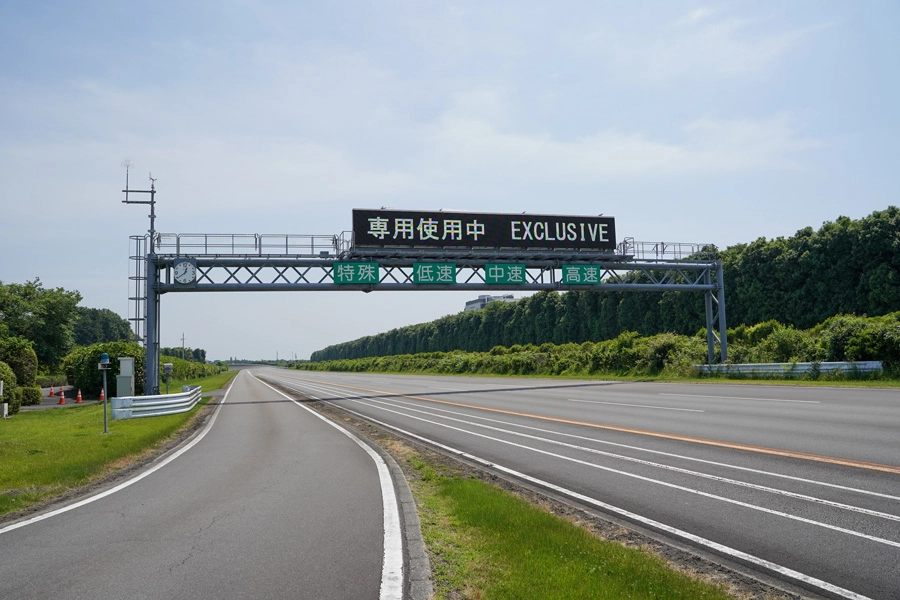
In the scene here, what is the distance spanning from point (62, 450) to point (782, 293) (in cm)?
5348

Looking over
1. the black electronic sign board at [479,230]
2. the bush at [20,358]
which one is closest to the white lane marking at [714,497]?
the black electronic sign board at [479,230]

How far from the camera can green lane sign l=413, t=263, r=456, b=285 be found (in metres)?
31.9

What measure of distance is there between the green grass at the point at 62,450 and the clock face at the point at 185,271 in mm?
8348

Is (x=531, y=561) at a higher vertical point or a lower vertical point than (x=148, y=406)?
higher

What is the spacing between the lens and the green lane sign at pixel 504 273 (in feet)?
107

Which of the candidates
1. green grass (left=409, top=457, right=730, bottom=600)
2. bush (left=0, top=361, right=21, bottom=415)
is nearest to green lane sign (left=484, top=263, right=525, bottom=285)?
bush (left=0, top=361, right=21, bottom=415)

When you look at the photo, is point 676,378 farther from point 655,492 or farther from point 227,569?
point 227,569

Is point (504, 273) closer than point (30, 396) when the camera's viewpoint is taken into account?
Yes

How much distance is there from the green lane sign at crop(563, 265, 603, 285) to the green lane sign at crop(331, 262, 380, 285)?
10.6 metres

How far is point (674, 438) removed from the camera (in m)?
11.9

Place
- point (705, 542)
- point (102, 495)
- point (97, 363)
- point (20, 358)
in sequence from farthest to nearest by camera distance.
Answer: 1. point (97, 363)
2. point (20, 358)
3. point (102, 495)
4. point (705, 542)

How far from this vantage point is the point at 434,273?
105ft

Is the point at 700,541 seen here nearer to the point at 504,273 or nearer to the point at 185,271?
the point at 504,273

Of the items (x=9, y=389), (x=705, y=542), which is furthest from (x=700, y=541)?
(x=9, y=389)
